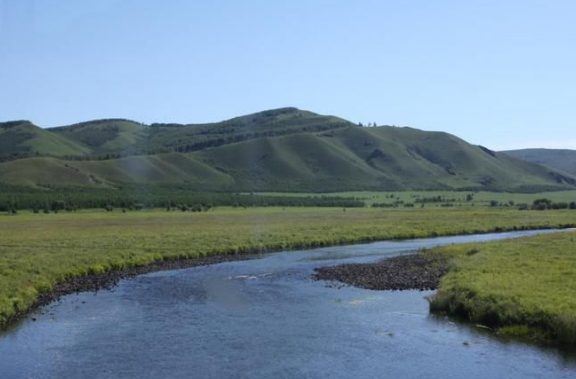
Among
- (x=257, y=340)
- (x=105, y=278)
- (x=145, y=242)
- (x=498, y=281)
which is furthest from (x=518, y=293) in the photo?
(x=145, y=242)

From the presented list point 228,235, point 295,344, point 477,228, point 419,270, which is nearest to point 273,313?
point 295,344

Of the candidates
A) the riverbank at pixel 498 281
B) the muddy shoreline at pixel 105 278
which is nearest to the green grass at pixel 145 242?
the muddy shoreline at pixel 105 278

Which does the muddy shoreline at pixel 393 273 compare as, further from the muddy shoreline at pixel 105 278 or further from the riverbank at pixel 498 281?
the muddy shoreline at pixel 105 278

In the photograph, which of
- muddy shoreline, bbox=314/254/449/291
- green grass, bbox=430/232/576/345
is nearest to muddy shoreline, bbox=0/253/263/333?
muddy shoreline, bbox=314/254/449/291

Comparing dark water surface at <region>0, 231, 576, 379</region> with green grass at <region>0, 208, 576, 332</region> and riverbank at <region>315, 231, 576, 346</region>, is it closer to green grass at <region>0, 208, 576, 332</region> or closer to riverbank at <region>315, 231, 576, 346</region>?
riverbank at <region>315, 231, 576, 346</region>

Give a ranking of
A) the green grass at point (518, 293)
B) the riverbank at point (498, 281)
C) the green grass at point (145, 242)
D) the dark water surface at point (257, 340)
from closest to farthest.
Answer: the dark water surface at point (257, 340), the green grass at point (518, 293), the riverbank at point (498, 281), the green grass at point (145, 242)

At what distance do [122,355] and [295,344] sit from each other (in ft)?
26.0

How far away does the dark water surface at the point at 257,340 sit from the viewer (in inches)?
966

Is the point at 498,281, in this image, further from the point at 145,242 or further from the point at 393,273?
the point at 145,242

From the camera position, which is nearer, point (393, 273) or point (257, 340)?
point (257, 340)

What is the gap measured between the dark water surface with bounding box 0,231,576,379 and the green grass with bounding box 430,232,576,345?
A: 4.44 ft

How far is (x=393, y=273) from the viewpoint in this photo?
4850cm

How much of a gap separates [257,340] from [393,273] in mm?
21807

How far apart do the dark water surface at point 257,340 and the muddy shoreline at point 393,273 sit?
7.74ft
